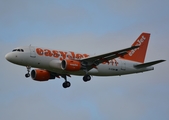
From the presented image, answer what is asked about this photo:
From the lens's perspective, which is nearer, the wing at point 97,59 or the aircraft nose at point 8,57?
the aircraft nose at point 8,57

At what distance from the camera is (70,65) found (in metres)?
64.0

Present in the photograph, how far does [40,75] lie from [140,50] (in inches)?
605

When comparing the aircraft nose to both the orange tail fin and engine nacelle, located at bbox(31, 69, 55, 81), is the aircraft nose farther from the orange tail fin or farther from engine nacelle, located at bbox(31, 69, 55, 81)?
the orange tail fin

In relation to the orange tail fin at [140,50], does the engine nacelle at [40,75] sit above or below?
below

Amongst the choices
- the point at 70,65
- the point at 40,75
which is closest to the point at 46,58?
the point at 70,65

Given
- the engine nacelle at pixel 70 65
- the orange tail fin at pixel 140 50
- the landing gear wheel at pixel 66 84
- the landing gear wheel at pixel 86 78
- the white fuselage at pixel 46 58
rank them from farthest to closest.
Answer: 1. the orange tail fin at pixel 140 50
2. the landing gear wheel at pixel 66 84
3. the landing gear wheel at pixel 86 78
4. the engine nacelle at pixel 70 65
5. the white fuselage at pixel 46 58

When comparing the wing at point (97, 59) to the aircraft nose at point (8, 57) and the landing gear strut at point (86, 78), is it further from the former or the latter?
the aircraft nose at point (8, 57)

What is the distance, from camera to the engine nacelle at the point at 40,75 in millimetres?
Result: 69200

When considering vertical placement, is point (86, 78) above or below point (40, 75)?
below

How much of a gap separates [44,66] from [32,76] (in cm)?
647

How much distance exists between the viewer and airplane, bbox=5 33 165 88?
209 ft

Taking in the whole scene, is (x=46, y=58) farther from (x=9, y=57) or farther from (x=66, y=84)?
(x=66, y=84)

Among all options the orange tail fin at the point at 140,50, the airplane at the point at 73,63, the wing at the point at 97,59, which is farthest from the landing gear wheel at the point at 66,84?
the orange tail fin at the point at 140,50

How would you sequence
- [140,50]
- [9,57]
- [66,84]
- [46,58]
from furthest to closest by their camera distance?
[140,50] < [66,84] < [46,58] < [9,57]
